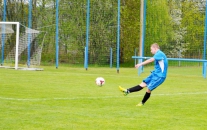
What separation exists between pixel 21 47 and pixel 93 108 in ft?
57.4

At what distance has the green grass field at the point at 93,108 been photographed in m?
9.21

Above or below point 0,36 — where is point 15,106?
below

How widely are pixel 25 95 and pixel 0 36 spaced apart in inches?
640

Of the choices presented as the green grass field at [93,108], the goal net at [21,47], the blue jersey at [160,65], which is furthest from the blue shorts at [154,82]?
the goal net at [21,47]

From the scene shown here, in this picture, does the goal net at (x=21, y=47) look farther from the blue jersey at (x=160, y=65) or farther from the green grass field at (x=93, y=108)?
the blue jersey at (x=160, y=65)

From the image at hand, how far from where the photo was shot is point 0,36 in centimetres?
2950

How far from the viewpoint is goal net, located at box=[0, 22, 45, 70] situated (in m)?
28.3

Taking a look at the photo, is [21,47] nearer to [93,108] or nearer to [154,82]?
[154,82]

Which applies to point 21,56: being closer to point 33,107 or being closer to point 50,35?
point 50,35

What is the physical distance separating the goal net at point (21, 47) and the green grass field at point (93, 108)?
1060 cm

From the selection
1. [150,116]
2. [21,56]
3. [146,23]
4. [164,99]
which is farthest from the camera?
[21,56]

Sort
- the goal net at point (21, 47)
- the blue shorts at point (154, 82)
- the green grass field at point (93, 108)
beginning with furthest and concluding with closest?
1. the goal net at point (21, 47)
2. the blue shorts at point (154, 82)
3. the green grass field at point (93, 108)

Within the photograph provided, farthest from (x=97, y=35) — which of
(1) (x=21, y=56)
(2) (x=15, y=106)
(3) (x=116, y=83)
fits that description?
(2) (x=15, y=106)

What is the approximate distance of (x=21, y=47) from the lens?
28.3 meters
